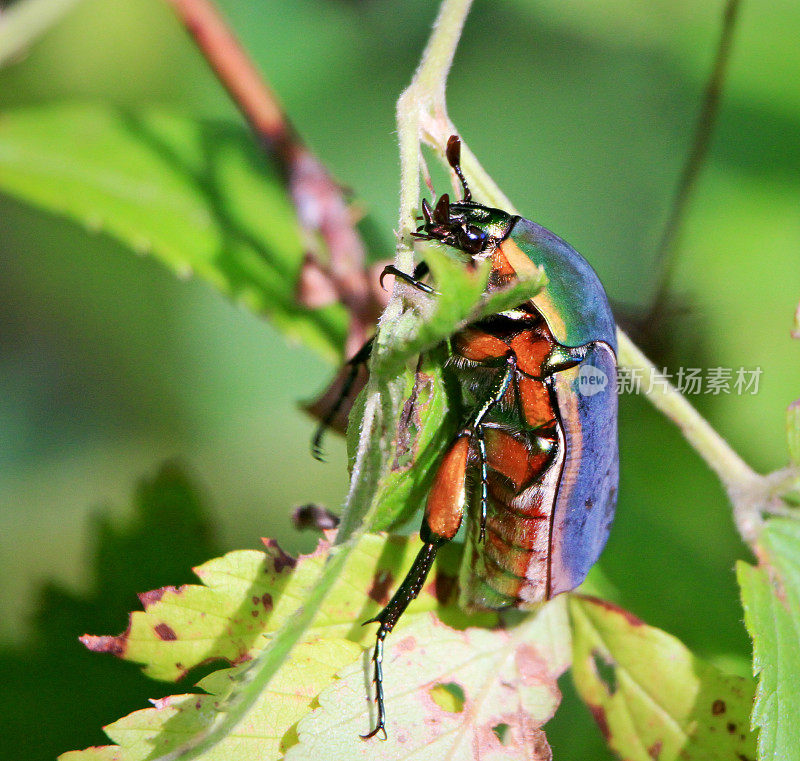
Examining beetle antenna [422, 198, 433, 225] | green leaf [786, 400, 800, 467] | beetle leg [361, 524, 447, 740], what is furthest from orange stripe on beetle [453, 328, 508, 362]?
green leaf [786, 400, 800, 467]

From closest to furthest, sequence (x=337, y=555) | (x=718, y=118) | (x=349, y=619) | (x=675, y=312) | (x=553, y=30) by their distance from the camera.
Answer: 1. (x=337, y=555)
2. (x=349, y=619)
3. (x=675, y=312)
4. (x=718, y=118)
5. (x=553, y=30)

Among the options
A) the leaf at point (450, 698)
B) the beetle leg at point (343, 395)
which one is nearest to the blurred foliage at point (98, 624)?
the beetle leg at point (343, 395)

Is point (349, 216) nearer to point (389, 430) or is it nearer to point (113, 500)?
point (113, 500)

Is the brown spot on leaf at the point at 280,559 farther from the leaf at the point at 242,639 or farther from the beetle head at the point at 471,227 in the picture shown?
the beetle head at the point at 471,227

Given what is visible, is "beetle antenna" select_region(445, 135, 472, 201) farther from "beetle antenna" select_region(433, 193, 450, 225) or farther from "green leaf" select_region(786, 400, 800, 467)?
"green leaf" select_region(786, 400, 800, 467)

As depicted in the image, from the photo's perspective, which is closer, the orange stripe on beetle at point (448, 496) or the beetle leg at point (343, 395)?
the orange stripe on beetle at point (448, 496)

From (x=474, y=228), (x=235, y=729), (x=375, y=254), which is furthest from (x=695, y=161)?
(x=235, y=729)

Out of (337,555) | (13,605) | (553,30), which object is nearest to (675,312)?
(553,30)
